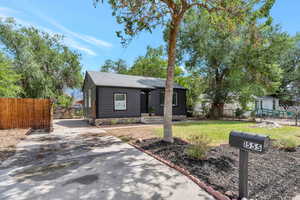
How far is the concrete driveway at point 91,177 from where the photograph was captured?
8.13 ft

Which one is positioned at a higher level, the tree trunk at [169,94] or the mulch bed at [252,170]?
the tree trunk at [169,94]

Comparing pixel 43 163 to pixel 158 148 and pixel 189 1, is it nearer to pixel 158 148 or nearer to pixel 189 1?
pixel 158 148

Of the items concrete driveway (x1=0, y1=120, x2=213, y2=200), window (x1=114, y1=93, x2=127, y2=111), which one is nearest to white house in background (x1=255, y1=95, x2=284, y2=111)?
window (x1=114, y1=93, x2=127, y2=111)

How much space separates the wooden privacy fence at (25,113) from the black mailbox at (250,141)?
8927mm

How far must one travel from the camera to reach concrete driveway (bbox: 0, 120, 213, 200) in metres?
2.48

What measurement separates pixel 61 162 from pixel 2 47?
18.8 metres

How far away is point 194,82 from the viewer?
18391mm

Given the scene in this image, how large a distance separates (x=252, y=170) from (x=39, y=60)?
72.4 ft

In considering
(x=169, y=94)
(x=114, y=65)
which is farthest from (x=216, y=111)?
(x=114, y=65)

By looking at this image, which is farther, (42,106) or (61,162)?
(42,106)

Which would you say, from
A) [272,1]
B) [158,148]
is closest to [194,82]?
[272,1]

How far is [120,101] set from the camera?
11492 millimetres

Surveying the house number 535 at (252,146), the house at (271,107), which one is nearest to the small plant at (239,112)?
the house at (271,107)

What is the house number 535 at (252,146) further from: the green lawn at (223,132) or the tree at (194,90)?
the tree at (194,90)
